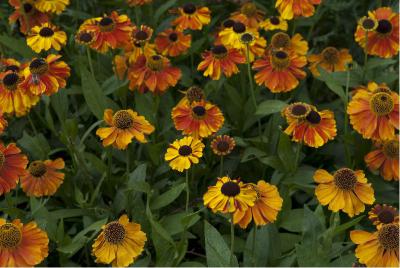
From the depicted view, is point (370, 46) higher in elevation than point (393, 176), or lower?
higher

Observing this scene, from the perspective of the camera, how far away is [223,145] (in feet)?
6.32

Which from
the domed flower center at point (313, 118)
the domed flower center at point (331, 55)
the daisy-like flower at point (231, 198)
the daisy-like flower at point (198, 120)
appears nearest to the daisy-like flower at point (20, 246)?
the daisy-like flower at point (231, 198)

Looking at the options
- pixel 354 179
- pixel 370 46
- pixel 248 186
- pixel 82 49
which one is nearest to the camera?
pixel 248 186

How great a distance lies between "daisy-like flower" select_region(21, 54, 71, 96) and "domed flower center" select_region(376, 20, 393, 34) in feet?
3.80

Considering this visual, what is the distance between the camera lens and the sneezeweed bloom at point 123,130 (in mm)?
1843

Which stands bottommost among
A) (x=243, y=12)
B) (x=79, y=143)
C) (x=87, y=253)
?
(x=87, y=253)

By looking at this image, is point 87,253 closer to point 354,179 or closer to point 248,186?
point 248,186

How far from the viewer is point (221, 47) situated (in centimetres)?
216

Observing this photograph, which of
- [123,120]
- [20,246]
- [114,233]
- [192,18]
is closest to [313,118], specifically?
[123,120]

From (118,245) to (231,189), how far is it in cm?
35

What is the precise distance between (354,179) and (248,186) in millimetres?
325

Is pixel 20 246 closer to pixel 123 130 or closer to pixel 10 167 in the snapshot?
pixel 10 167

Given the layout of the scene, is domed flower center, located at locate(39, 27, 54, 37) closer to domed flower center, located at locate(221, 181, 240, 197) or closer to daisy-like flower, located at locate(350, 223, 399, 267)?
domed flower center, located at locate(221, 181, 240, 197)

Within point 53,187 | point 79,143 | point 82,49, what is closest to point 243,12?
point 82,49
